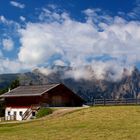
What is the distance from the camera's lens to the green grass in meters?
34.4

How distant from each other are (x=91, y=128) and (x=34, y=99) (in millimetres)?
39706

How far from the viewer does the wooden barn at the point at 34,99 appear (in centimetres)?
7794

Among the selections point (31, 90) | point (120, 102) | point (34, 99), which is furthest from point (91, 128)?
point (31, 90)

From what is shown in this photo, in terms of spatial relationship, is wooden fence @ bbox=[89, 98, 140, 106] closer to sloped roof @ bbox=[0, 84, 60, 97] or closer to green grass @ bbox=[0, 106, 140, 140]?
green grass @ bbox=[0, 106, 140, 140]

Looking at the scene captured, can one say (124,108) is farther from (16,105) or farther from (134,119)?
(16,105)

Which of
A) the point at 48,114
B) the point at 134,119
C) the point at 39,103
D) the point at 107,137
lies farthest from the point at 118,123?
the point at 39,103

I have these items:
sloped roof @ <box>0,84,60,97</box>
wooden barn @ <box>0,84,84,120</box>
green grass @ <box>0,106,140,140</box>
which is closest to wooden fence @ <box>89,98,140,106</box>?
green grass @ <box>0,106,140,140</box>

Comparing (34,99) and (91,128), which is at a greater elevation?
(34,99)

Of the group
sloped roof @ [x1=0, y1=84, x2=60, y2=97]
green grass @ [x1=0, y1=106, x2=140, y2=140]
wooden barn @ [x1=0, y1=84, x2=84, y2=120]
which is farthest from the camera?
sloped roof @ [x1=0, y1=84, x2=60, y2=97]

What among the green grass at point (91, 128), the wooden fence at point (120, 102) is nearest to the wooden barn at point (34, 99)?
the wooden fence at point (120, 102)

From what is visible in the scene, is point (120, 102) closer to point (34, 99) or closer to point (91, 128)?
point (34, 99)

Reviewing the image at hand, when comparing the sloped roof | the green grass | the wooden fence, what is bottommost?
the green grass

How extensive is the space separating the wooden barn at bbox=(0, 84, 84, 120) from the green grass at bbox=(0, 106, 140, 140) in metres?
22.3

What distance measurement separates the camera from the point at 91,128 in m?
40.4
